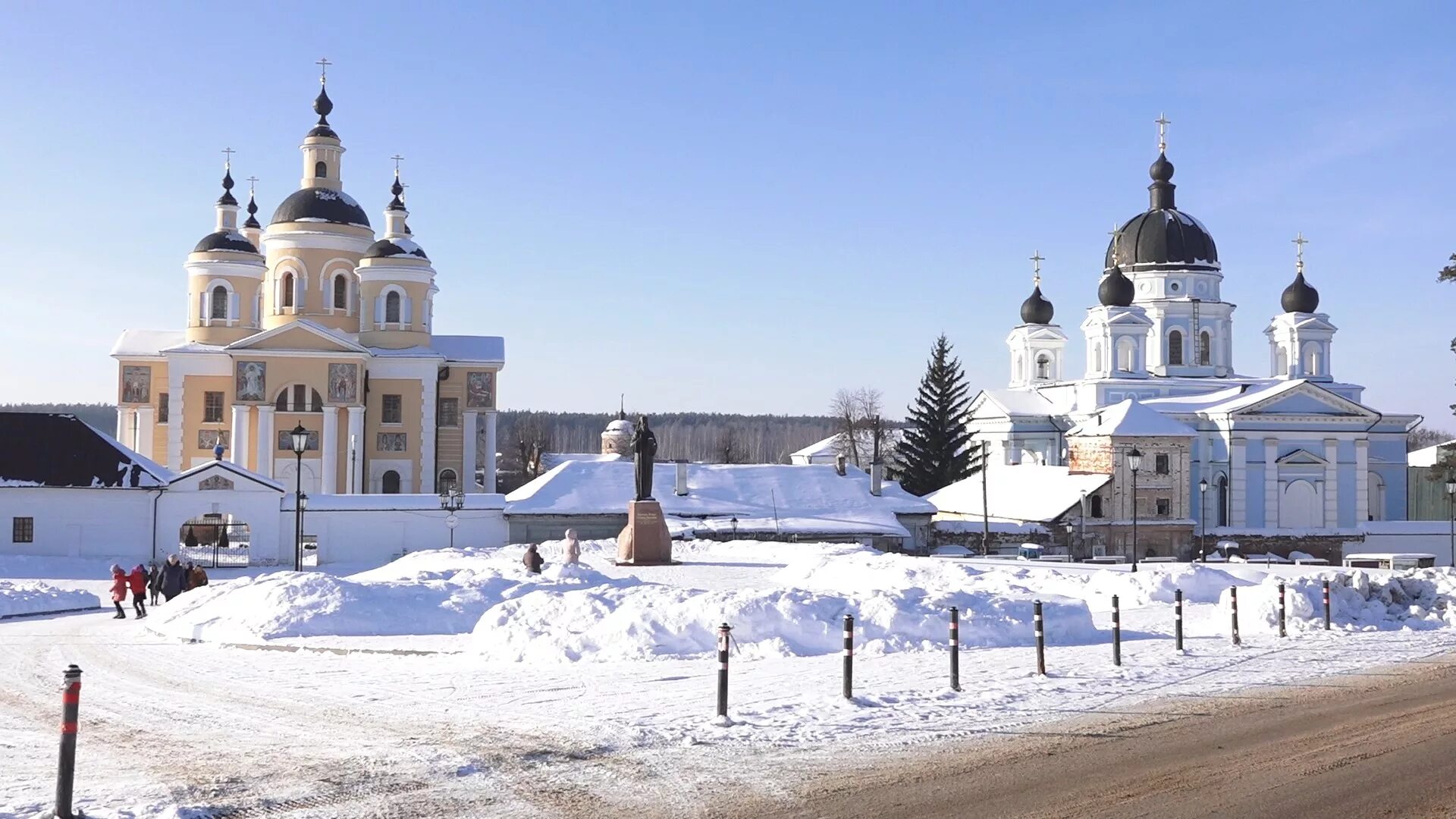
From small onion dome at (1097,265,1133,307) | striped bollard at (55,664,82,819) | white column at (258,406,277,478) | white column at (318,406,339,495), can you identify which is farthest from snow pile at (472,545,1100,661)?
small onion dome at (1097,265,1133,307)

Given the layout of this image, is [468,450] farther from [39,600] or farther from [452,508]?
[39,600]

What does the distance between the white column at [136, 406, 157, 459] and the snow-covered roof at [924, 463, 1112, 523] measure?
1336 inches

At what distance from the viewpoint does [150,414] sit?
62.7 m

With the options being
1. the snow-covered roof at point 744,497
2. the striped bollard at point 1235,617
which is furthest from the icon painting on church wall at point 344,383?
the striped bollard at point 1235,617

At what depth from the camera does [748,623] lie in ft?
54.1

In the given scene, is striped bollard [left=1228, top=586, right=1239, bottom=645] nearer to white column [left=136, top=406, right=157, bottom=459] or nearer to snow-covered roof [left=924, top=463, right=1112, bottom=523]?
snow-covered roof [left=924, top=463, right=1112, bottom=523]

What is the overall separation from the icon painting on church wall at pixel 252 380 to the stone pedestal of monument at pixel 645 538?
95.5 feet

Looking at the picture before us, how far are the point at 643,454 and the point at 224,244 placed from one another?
36.8 meters

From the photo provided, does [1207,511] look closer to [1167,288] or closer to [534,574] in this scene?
[1167,288]

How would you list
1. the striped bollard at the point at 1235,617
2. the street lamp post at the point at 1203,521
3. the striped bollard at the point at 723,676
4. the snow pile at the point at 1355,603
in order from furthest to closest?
1. the street lamp post at the point at 1203,521
2. the snow pile at the point at 1355,603
3. the striped bollard at the point at 1235,617
4. the striped bollard at the point at 723,676

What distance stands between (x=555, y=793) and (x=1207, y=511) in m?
59.5

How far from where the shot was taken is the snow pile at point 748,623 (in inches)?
632

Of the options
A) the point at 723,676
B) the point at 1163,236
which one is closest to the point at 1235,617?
the point at 723,676

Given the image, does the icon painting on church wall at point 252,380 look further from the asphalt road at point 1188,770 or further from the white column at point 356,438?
the asphalt road at point 1188,770
